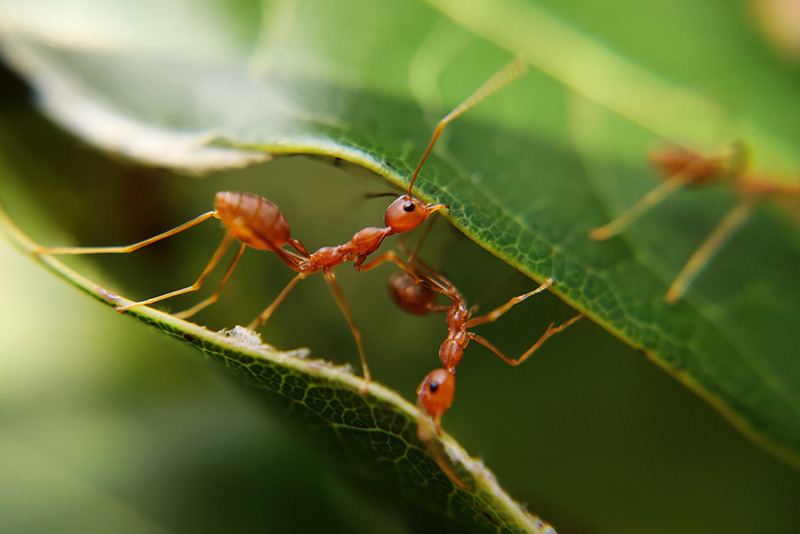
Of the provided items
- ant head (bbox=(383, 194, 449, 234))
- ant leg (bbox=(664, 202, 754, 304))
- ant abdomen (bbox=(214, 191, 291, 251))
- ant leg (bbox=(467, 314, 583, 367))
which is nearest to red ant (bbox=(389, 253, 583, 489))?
ant leg (bbox=(467, 314, 583, 367))

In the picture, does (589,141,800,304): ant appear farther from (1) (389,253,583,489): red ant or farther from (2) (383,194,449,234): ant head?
(2) (383,194,449,234): ant head

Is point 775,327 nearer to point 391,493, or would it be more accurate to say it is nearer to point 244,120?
point 391,493

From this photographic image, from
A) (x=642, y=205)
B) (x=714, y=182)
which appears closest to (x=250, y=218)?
(x=642, y=205)

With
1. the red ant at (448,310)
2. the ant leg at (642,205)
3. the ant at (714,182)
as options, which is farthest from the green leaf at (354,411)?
the ant at (714,182)

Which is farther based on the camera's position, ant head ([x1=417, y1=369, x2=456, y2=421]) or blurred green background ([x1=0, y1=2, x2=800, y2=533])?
blurred green background ([x1=0, y1=2, x2=800, y2=533])

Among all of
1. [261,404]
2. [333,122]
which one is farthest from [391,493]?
[333,122]

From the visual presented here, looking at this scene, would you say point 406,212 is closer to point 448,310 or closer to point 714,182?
point 448,310
